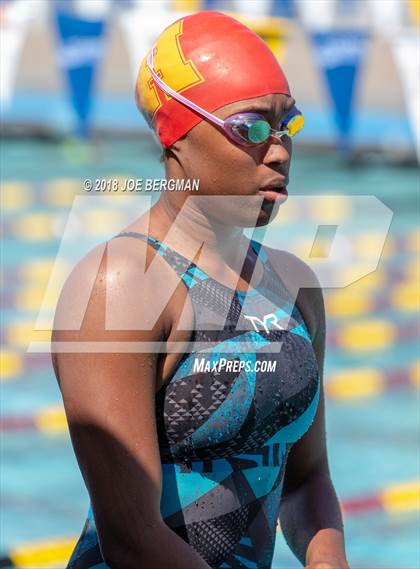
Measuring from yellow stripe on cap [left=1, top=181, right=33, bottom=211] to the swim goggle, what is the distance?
9171 mm

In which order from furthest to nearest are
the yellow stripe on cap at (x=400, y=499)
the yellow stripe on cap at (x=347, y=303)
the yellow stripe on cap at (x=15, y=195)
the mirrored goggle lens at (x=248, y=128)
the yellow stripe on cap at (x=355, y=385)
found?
the yellow stripe on cap at (x=15, y=195)
the yellow stripe on cap at (x=347, y=303)
the yellow stripe on cap at (x=355, y=385)
the yellow stripe on cap at (x=400, y=499)
the mirrored goggle lens at (x=248, y=128)

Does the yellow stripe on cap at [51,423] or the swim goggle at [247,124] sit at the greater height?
the swim goggle at [247,124]

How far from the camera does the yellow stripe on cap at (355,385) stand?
6738mm

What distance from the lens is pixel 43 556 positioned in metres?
3.94

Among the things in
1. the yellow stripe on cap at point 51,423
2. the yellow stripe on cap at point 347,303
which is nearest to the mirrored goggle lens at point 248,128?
the yellow stripe on cap at point 51,423

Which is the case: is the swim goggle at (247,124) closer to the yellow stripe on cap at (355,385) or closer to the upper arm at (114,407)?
the upper arm at (114,407)

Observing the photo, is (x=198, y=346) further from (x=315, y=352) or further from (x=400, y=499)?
(x=400, y=499)

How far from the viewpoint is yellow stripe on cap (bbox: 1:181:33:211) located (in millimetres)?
11336

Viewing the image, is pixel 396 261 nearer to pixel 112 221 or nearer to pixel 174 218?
pixel 112 221

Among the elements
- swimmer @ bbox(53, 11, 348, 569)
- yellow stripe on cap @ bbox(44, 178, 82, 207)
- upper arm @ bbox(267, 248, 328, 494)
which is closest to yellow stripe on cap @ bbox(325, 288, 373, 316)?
yellow stripe on cap @ bbox(44, 178, 82, 207)

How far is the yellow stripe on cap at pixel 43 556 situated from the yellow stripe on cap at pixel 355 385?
2.92 m

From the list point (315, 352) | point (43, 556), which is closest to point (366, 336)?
point (43, 556)

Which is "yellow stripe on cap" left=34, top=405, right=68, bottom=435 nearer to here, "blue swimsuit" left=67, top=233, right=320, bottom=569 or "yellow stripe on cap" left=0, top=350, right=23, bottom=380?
"yellow stripe on cap" left=0, top=350, right=23, bottom=380

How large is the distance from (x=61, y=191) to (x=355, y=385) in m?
5.91
